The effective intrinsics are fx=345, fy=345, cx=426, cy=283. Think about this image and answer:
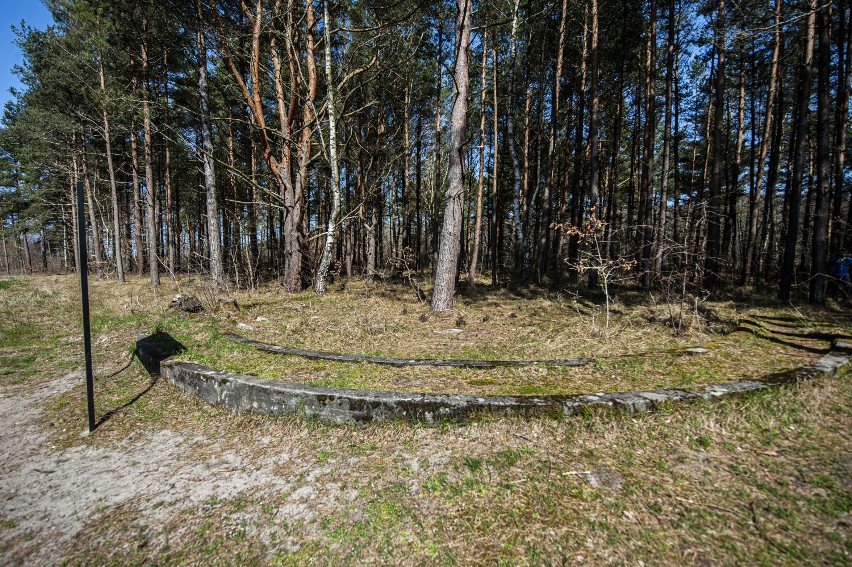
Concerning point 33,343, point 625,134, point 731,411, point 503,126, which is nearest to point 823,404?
point 731,411

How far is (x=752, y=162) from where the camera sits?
15.3 metres

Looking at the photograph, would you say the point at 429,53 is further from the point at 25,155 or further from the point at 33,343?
the point at 25,155

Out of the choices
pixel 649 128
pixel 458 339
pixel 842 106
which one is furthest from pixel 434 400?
pixel 842 106

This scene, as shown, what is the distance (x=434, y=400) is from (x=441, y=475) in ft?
2.01

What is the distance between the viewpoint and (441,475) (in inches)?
82.9

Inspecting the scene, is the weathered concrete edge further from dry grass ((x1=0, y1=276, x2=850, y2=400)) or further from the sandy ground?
the sandy ground

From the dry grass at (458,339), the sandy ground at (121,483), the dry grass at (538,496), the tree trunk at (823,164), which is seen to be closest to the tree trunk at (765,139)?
the tree trunk at (823,164)

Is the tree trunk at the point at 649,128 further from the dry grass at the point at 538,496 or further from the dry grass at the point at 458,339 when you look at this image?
the dry grass at the point at 538,496

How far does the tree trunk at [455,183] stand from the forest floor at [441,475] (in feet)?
12.6

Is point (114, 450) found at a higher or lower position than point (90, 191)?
lower

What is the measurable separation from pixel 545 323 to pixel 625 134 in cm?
1842

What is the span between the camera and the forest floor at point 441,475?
1619 mm

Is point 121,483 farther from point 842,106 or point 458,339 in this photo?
point 842,106

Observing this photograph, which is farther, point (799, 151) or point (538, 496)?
point (799, 151)
